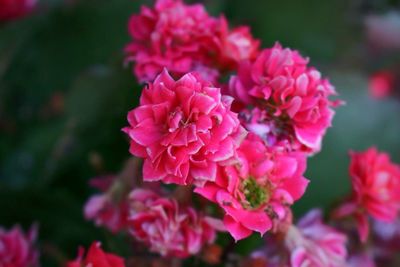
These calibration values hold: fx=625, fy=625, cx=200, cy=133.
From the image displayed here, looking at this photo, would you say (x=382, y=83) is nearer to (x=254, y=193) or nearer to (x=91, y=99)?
(x=91, y=99)

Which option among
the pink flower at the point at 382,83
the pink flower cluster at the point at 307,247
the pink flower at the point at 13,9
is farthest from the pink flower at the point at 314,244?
the pink flower at the point at 382,83

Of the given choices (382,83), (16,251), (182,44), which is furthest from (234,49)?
(382,83)

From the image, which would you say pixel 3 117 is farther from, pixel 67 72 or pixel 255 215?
pixel 255 215

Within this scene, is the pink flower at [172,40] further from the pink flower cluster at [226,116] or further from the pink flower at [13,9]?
the pink flower at [13,9]

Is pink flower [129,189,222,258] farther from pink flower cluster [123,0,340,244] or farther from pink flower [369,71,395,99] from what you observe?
pink flower [369,71,395,99]

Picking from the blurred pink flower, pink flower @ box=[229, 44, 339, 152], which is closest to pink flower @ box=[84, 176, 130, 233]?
pink flower @ box=[229, 44, 339, 152]

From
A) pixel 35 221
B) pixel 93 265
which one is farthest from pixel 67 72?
pixel 93 265
